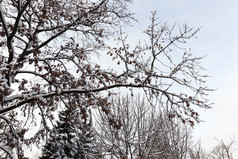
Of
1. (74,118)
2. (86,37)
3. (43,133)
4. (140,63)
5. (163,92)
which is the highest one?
(86,37)

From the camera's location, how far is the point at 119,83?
5.47 metres

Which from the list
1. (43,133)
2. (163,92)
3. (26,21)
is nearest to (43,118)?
(43,133)

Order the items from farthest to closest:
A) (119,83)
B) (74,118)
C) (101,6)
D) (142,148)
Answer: (142,148) → (101,6) → (74,118) → (119,83)

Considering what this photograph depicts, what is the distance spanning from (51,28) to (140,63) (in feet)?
10.5

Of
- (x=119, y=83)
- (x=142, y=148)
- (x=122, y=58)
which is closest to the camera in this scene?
(x=119, y=83)

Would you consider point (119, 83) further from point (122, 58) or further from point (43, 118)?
point (43, 118)

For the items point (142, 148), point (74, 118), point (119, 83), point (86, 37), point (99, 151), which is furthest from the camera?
point (99, 151)

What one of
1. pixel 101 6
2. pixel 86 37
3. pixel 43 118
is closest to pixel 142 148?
pixel 43 118

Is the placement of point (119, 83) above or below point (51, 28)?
below

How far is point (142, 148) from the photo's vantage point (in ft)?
28.2

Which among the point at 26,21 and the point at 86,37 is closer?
the point at 26,21

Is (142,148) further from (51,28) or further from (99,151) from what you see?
(51,28)

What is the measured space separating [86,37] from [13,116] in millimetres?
3466

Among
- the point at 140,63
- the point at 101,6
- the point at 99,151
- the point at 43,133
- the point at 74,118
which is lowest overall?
the point at 99,151
